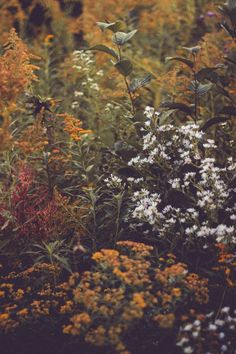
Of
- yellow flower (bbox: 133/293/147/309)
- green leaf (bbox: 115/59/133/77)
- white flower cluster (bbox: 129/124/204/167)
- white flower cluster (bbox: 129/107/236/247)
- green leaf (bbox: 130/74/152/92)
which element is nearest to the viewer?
yellow flower (bbox: 133/293/147/309)

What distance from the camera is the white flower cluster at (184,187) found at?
2.50 meters

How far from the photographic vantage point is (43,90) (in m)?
4.26

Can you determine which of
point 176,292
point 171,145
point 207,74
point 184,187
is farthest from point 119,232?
point 207,74

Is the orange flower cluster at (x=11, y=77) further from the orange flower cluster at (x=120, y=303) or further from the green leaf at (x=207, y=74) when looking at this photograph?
the green leaf at (x=207, y=74)

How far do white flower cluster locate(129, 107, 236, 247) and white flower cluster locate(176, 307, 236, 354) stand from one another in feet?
1.19

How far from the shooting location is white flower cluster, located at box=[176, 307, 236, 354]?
6.86 ft

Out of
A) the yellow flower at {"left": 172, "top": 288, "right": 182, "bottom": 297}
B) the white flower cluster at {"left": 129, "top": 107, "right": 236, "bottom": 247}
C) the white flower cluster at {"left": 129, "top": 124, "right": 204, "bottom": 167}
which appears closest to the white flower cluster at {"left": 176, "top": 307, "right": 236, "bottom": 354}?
the yellow flower at {"left": 172, "top": 288, "right": 182, "bottom": 297}

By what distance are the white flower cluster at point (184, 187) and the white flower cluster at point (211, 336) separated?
1.19ft

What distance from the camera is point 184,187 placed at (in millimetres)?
2807

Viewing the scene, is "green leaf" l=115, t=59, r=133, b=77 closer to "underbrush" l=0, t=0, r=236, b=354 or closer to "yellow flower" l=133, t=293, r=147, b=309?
"underbrush" l=0, t=0, r=236, b=354

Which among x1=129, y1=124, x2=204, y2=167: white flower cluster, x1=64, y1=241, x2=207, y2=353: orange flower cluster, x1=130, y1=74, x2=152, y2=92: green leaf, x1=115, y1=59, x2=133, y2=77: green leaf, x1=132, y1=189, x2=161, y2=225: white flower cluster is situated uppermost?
x1=115, y1=59, x2=133, y2=77: green leaf

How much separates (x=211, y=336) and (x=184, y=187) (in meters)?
0.89

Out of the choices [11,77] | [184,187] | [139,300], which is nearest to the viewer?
[139,300]

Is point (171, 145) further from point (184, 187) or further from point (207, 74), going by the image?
point (207, 74)
